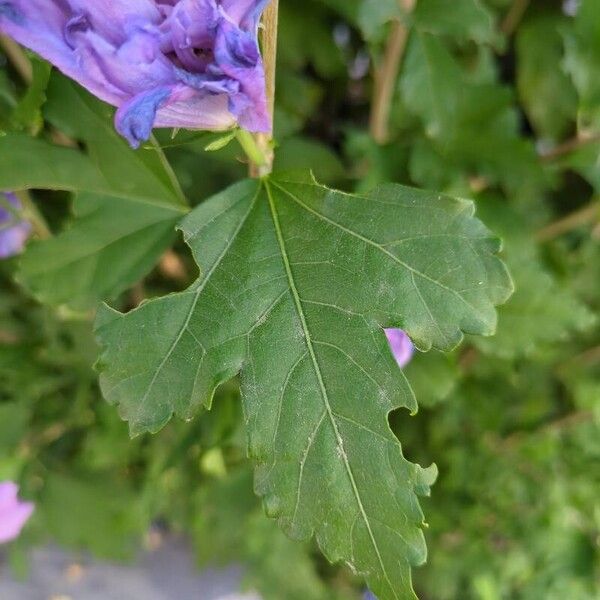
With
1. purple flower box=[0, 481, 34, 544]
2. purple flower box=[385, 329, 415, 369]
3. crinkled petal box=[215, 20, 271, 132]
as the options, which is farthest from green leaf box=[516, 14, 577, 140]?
purple flower box=[0, 481, 34, 544]

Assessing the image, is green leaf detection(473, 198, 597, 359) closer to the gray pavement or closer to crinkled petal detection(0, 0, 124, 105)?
crinkled petal detection(0, 0, 124, 105)

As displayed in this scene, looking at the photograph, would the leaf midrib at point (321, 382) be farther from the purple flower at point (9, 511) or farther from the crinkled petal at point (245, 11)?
the purple flower at point (9, 511)

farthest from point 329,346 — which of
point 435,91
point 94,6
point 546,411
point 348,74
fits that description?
point 546,411

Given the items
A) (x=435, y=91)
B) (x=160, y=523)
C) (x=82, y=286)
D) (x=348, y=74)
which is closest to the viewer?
(x=82, y=286)

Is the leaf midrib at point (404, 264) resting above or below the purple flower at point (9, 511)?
above

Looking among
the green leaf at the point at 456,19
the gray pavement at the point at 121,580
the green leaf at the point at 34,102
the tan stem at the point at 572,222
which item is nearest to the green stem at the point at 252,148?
the green leaf at the point at 34,102

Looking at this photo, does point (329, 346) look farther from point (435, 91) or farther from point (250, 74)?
point (435, 91)
